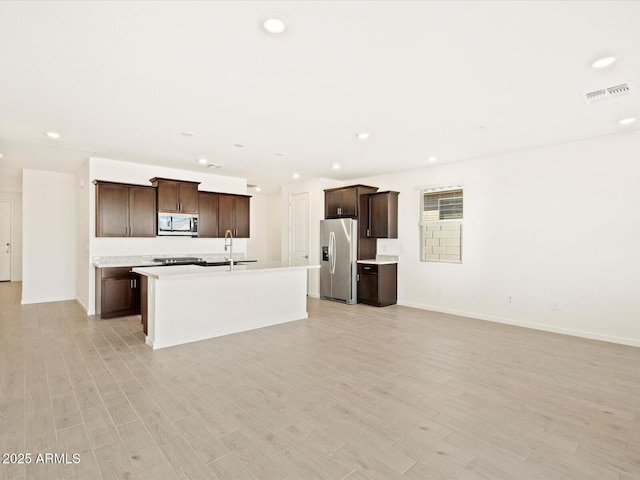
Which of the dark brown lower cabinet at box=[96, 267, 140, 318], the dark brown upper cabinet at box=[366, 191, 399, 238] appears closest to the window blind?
the dark brown upper cabinet at box=[366, 191, 399, 238]

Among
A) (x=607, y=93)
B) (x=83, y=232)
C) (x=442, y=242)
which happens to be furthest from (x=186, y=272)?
(x=607, y=93)

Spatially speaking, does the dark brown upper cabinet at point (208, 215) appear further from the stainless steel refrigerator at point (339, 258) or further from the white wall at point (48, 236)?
the white wall at point (48, 236)

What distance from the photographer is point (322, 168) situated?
6348 millimetres

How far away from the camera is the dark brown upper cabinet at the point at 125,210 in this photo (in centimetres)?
542

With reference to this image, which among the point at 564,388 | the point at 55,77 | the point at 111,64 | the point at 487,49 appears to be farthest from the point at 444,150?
the point at 55,77

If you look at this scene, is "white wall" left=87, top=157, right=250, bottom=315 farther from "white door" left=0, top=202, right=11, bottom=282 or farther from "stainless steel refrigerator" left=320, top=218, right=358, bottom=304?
"white door" left=0, top=202, right=11, bottom=282

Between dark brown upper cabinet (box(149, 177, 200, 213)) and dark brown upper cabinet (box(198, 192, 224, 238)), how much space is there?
251mm

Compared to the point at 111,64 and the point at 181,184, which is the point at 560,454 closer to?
the point at 111,64

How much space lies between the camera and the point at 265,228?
10.5 m

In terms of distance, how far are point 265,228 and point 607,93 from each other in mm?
8685

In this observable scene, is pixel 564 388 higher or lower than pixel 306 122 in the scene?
lower

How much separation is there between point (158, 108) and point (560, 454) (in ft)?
14.2

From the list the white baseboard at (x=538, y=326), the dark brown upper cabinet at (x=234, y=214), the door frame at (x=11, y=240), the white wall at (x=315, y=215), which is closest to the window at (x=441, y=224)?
the white baseboard at (x=538, y=326)

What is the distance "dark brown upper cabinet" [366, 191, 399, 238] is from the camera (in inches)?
257
